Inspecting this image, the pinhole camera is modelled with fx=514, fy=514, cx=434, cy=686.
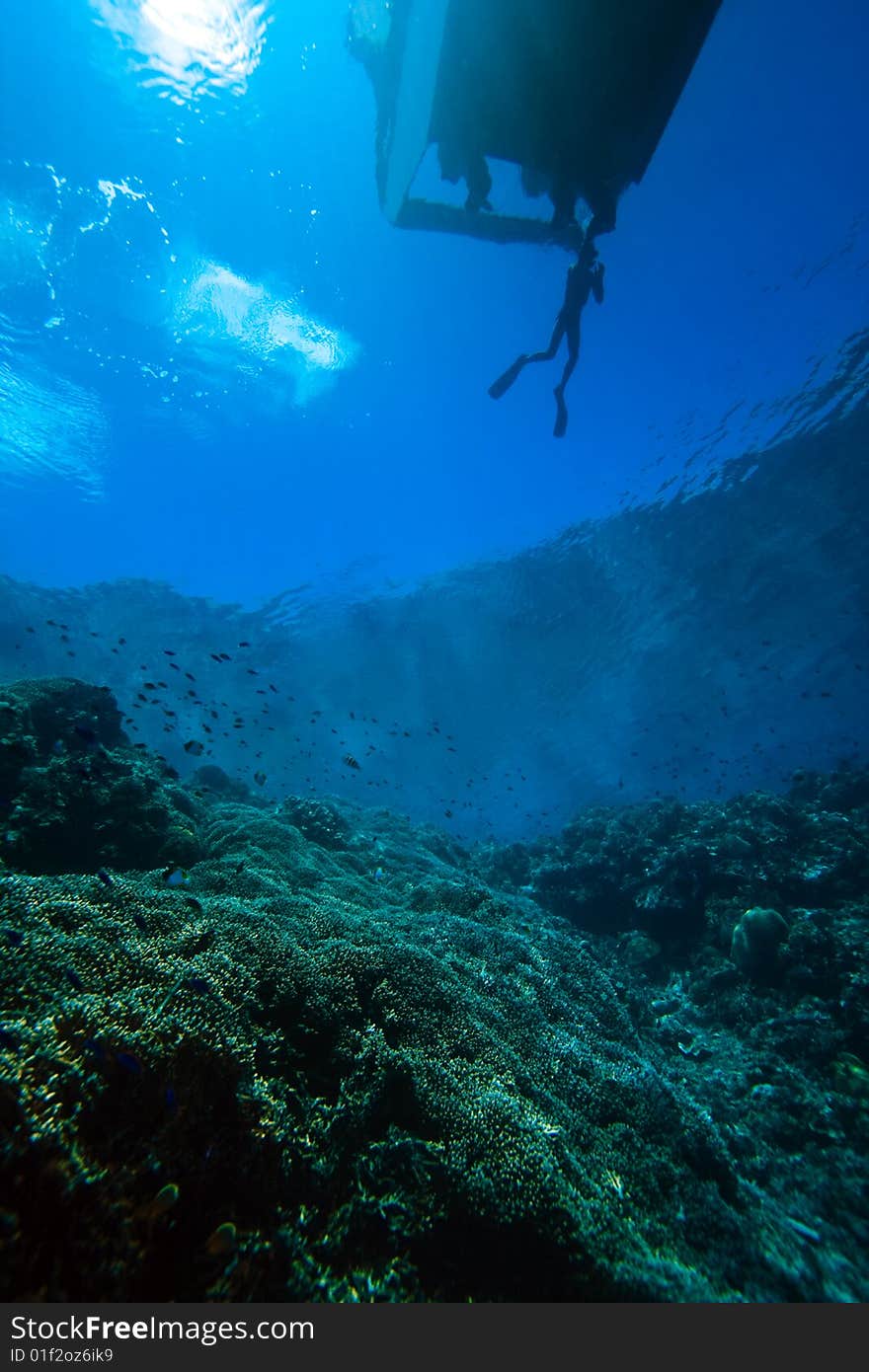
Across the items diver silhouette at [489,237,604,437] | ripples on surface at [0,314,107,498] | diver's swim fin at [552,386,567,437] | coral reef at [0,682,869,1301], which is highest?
ripples on surface at [0,314,107,498]

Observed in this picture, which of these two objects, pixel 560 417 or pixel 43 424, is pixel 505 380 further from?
pixel 43 424

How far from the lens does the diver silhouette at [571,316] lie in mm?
7340

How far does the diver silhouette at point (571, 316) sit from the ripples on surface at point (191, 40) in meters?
11.1

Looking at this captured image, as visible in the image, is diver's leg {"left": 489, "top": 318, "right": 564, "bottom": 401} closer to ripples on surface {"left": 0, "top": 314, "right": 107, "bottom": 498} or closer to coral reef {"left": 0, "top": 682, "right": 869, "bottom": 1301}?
coral reef {"left": 0, "top": 682, "right": 869, "bottom": 1301}

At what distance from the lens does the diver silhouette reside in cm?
734

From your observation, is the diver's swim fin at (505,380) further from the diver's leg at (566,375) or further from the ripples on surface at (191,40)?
the ripples on surface at (191,40)

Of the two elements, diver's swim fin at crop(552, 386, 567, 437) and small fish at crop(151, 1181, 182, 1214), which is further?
diver's swim fin at crop(552, 386, 567, 437)

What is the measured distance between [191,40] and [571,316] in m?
12.8

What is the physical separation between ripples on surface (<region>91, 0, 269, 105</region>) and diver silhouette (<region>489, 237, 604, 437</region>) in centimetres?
1113

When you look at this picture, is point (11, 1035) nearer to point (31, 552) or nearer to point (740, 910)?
point (740, 910)

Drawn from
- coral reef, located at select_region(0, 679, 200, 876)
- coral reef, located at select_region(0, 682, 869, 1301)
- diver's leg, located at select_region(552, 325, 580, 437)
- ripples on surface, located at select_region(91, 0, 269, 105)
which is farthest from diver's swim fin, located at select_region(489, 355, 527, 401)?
ripples on surface, located at select_region(91, 0, 269, 105)

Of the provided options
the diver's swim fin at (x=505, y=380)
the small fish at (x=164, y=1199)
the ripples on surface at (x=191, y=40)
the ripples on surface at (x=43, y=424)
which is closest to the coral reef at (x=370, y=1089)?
the small fish at (x=164, y=1199)

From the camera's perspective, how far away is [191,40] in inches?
469

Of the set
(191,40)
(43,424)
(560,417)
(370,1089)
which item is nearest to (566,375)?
(560,417)
